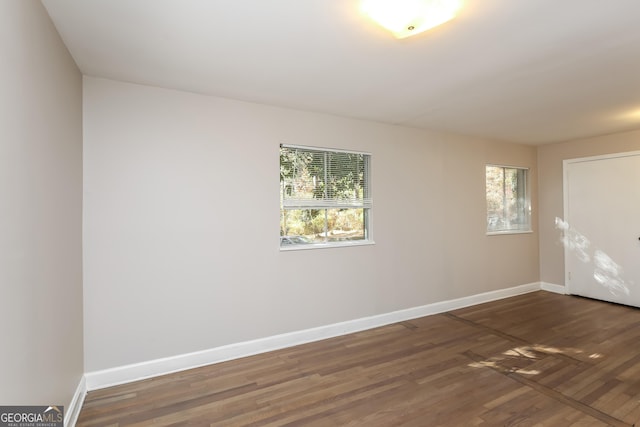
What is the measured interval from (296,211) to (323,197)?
0.35 metres

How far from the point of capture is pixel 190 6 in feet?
5.59

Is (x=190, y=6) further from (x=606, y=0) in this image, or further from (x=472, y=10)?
(x=606, y=0)

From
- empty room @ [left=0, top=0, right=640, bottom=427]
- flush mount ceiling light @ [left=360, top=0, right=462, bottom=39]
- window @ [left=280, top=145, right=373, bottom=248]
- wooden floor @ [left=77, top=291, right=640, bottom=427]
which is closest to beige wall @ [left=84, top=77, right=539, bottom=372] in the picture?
empty room @ [left=0, top=0, right=640, bottom=427]

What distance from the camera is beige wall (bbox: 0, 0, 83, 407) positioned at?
127cm

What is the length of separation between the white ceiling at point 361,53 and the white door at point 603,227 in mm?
1669

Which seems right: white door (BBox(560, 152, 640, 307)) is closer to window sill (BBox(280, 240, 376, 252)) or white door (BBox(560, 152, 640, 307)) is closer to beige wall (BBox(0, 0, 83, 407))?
window sill (BBox(280, 240, 376, 252))

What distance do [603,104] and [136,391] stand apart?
5115 millimetres

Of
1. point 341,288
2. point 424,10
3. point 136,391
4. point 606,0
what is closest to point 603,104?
point 606,0

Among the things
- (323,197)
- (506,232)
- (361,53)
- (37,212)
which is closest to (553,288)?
(506,232)

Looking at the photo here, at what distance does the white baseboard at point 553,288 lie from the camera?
5.13 m

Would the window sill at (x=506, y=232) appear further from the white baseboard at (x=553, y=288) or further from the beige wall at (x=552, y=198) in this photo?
the white baseboard at (x=553, y=288)

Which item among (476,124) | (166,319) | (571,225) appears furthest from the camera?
(571,225)

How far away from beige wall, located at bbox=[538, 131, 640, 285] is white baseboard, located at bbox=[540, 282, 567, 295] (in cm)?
6

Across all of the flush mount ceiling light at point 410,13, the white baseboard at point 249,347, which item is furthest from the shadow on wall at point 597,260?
the flush mount ceiling light at point 410,13
